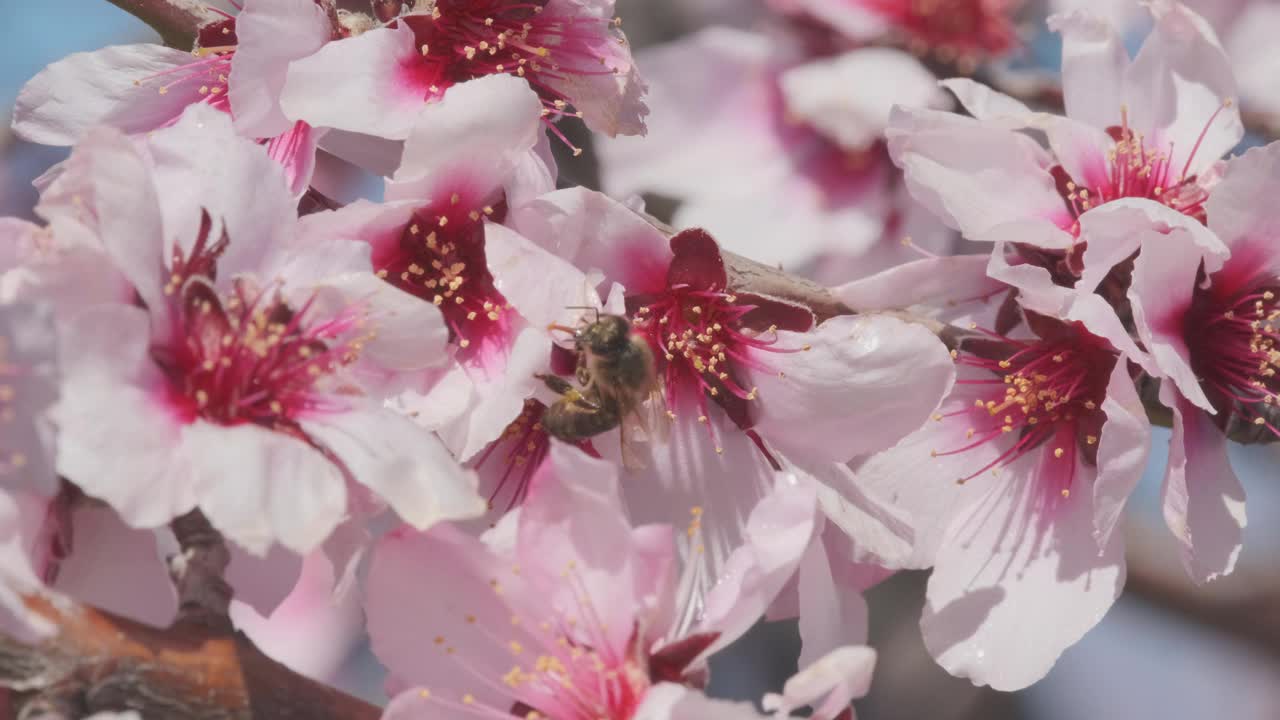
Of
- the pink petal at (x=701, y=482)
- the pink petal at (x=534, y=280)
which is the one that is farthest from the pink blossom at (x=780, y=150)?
the pink petal at (x=534, y=280)

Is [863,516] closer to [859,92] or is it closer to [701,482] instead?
[701,482]

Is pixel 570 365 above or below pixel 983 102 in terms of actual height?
below

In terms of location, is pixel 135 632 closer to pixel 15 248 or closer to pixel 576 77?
pixel 15 248

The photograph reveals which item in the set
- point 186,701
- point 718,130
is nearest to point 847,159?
point 718,130

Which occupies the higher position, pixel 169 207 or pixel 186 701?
pixel 169 207

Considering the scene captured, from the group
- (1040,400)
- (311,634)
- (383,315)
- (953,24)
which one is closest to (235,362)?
(383,315)

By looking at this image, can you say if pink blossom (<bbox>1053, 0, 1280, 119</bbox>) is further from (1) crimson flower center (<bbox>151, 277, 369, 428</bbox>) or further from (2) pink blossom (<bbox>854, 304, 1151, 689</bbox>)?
(1) crimson flower center (<bbox>151, 277, 369, 428</bbox>)

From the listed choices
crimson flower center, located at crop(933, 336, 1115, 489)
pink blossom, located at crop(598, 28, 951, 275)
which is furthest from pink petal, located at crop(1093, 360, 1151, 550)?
pink blossom, located at crop(598, 28, 951, 275)
